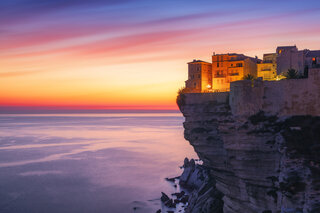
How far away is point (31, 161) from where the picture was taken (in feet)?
281

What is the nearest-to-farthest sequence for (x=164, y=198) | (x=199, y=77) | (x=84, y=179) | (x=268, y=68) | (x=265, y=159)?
1. (x=265, y=159)
2. (x=164, y=198)
3. (x=268, y=68)
4. (x=199, y=77)
5. (x=84, y=179)

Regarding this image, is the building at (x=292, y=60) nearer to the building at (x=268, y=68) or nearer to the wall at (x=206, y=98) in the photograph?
the building at (x=268, y=68)

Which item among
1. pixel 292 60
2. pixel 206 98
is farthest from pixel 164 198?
pixel 292 60

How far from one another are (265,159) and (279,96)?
6412 millimetres

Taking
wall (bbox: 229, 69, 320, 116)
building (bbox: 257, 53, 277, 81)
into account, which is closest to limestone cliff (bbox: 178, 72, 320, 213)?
wall (bbox: 229, 69, 320, 116)

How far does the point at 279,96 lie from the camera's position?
1094 inches

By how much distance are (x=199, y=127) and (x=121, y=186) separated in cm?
3152

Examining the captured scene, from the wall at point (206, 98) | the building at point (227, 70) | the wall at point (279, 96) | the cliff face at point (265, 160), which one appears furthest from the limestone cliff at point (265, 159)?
the building at point (227, 70)

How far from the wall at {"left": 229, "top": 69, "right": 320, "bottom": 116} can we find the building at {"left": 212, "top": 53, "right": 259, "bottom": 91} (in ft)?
63.9

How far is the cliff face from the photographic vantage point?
23938 mm

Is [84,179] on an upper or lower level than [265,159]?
lower

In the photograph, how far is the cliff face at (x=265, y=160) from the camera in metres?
23.9

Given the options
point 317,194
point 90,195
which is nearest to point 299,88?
point 317,194

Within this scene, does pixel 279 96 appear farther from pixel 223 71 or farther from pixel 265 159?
pixel 223 71
